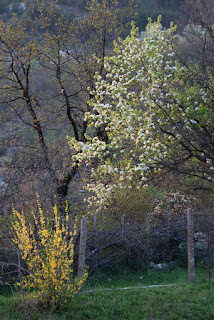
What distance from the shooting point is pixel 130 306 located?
217 inches

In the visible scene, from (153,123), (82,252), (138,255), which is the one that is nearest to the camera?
(82,252)

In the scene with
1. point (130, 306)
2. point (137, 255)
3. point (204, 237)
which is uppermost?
point (204, 237)

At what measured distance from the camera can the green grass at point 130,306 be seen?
200 inches

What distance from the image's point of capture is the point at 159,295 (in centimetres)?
605

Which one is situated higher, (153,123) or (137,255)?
(153,123)

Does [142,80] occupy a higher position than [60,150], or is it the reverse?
[142,80]

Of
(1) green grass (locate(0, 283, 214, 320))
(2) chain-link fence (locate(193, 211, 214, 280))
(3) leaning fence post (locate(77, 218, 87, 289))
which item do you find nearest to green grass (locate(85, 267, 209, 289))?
(2) chain-link fence (locate(193, 211, 214, 280))

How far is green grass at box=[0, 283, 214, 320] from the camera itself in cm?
507

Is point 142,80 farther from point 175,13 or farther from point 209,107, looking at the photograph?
point 175,13

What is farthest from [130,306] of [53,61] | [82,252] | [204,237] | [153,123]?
[53,61]

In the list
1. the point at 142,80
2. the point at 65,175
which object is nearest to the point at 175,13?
the point at 142,80

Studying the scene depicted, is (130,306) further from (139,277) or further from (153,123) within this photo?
(153,123)

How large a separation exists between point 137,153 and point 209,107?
100 inches

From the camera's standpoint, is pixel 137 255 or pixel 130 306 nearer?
pixel 130 306
